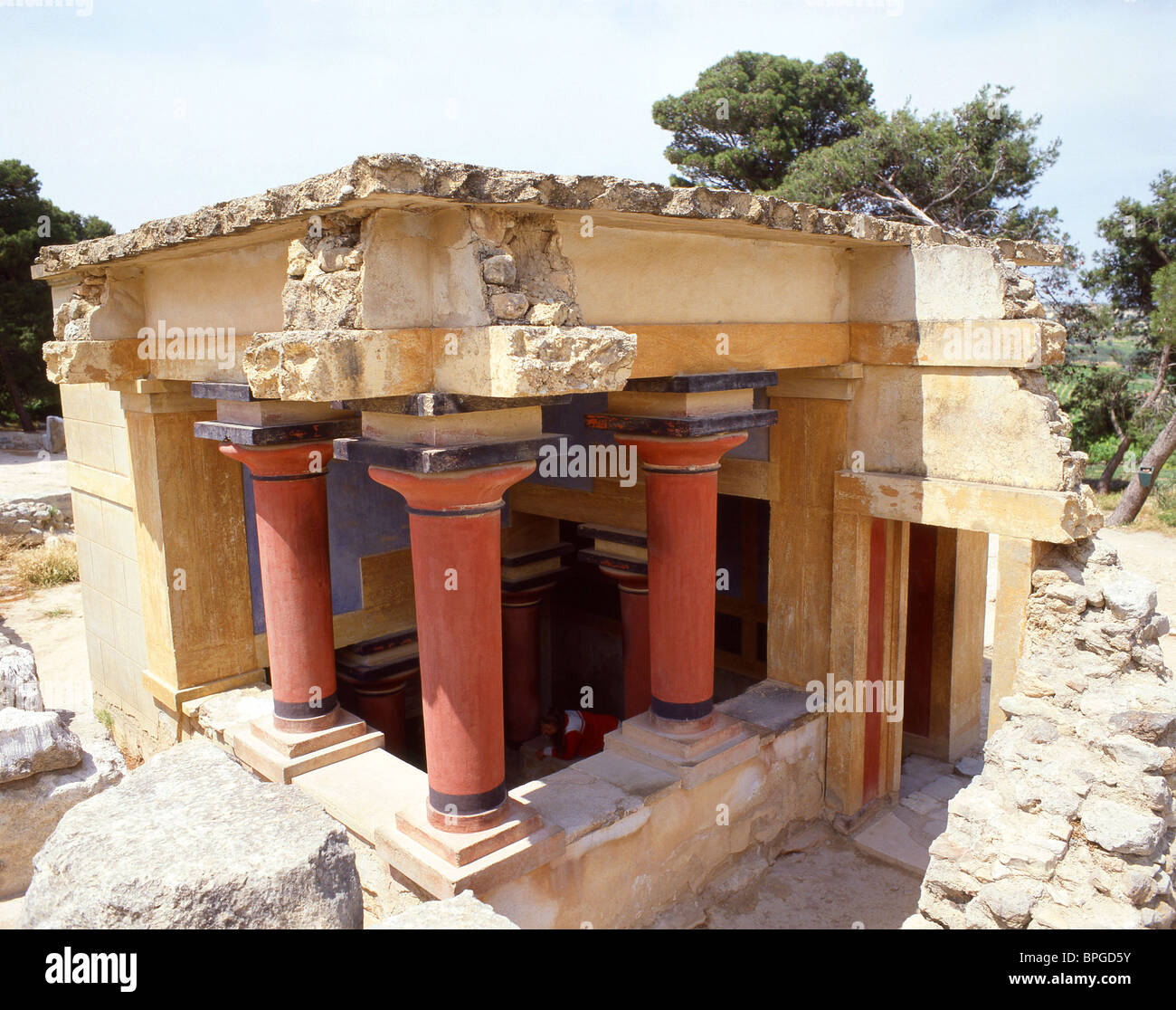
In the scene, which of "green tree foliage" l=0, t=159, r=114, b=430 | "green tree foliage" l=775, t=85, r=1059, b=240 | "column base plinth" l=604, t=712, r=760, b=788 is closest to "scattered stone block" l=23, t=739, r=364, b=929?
"column base plinth" l=604, t=712, r=760, b=788

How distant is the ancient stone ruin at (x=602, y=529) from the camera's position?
3.97m

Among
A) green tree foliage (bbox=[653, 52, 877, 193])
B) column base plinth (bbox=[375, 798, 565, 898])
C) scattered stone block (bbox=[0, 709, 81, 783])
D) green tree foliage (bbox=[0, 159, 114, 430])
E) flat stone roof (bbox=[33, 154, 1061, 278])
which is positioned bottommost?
column base plinth (bbox=[375, 798, 565, 898])

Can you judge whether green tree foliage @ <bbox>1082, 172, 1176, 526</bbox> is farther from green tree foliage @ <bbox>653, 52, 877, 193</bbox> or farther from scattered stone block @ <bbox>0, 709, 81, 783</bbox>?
scattered stone block @ <bbox>0, 709, 81, 783</bbox>

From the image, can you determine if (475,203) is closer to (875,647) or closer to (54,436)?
(875,647)

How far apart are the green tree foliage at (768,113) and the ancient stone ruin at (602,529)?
1726 centimetres

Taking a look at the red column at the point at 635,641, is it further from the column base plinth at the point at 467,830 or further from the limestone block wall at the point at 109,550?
the limestone block wall at the point at 109,550

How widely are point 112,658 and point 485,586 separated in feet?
18.4

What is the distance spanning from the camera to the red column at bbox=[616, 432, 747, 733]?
583cm

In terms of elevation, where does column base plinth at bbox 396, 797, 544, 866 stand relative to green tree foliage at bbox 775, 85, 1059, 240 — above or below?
below

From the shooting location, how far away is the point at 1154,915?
3.70m

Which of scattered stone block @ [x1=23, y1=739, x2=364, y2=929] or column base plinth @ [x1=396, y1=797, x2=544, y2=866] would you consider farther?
column base plinth @ [x1=396, y1=797, x2=544, y2=866]

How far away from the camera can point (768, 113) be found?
22.6 meters

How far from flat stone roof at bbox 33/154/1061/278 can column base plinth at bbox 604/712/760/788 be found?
3.36 metres

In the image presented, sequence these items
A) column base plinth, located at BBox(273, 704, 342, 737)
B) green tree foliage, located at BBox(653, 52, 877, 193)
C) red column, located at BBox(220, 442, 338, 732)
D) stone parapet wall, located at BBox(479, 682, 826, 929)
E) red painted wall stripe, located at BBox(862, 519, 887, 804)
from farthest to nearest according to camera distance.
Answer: green tree foliage, located at BBox(653, 52, 877, 193)
red painted wall stripe, located at BBox(862, 519, 887, 804)
column base plinth, located at BBox(273, 704, 342, 737)
red column, located at BBox(220, 442, 338, 732)
stone parapet wall, located at BBox(479, 682, 826, 929)
